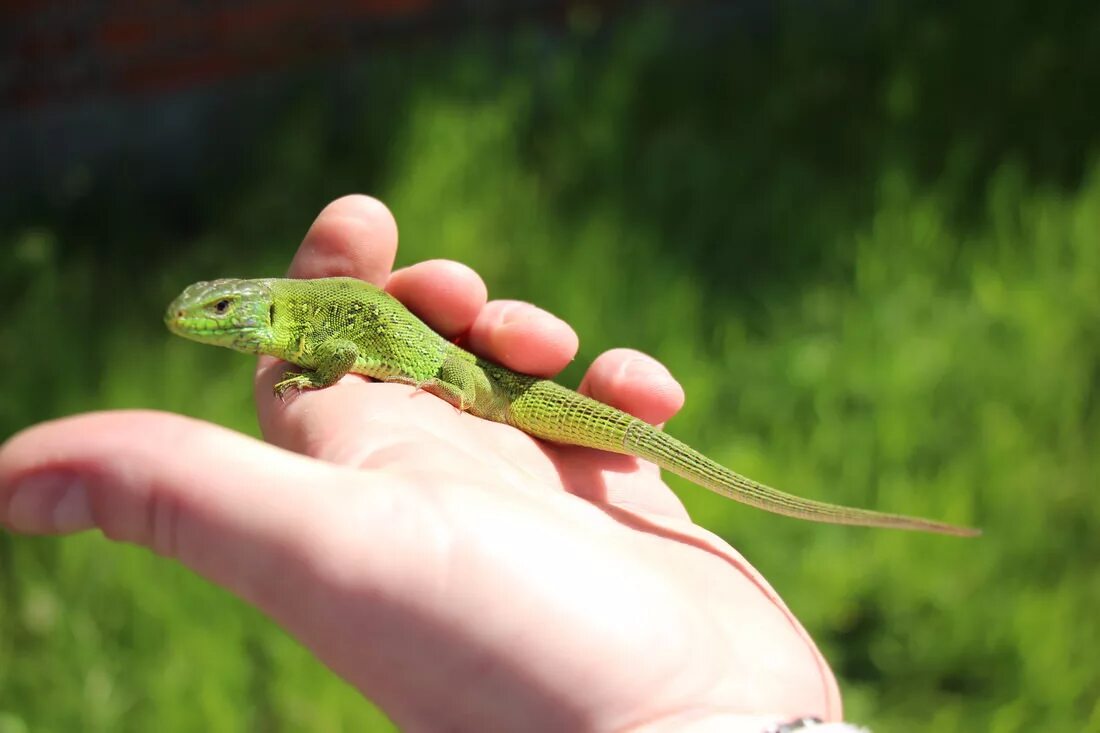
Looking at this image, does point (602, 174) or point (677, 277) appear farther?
point (602, 174)

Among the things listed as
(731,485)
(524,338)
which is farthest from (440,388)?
(731,485)

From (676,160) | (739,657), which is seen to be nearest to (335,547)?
(739,657)

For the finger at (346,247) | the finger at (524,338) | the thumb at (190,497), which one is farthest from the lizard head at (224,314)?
the thumb at (190,497)

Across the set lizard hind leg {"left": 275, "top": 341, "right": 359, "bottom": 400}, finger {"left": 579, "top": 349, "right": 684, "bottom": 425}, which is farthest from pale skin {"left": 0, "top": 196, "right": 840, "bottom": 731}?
finger {"left": 579, "top": 349, "right": 684, "bottom": 425}

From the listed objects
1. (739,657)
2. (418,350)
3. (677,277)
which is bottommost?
(739,657)

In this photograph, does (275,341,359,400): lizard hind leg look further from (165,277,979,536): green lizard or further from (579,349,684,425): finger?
(579,349,684,425): finger

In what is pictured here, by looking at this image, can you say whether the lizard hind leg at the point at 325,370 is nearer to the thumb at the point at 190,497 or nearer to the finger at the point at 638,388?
the finger at the point at 638,388

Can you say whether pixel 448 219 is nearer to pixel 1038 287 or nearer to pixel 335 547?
pixel 1038 287
